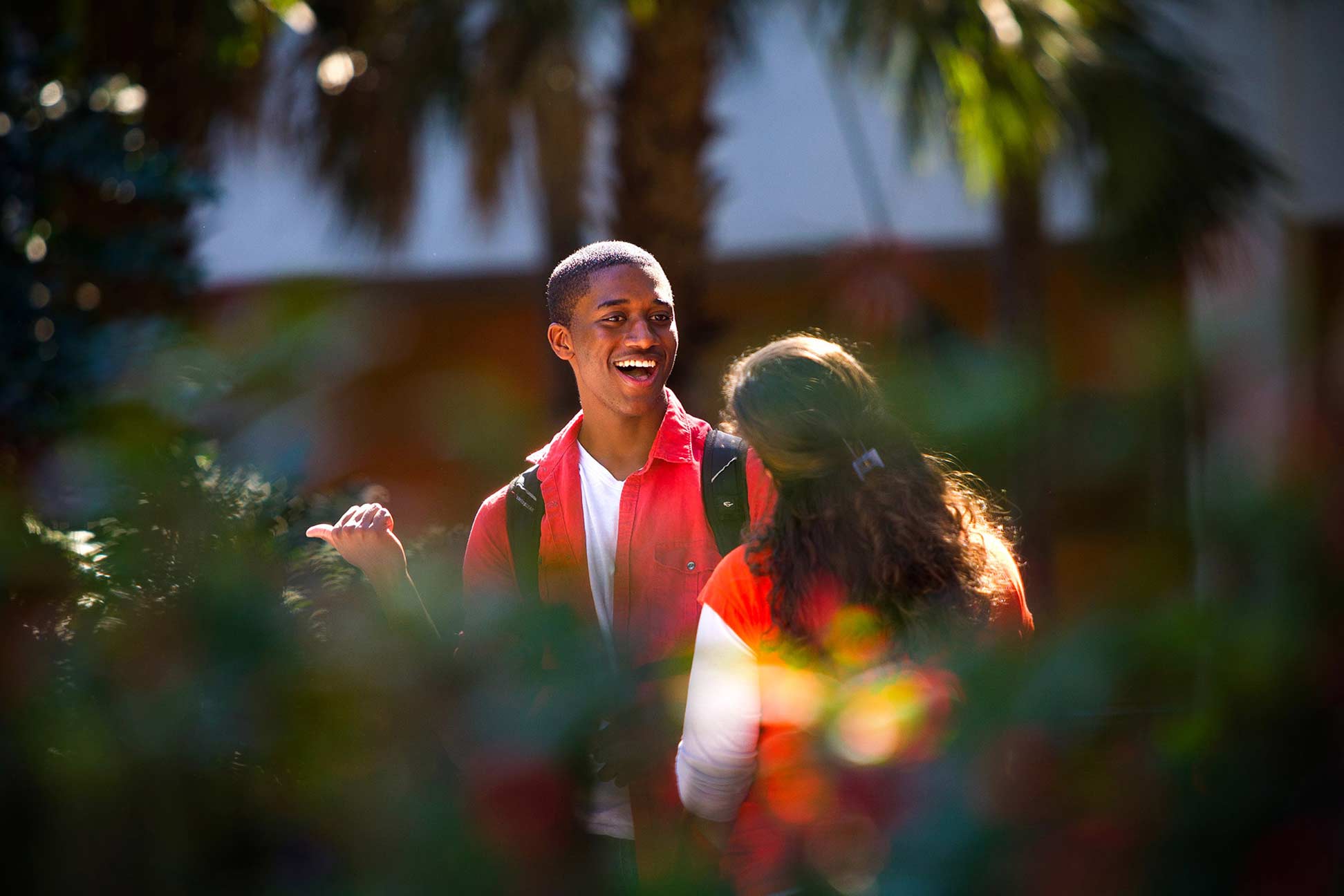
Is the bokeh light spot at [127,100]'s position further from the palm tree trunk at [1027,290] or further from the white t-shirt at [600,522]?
the palm tree trunk at [1027,290]

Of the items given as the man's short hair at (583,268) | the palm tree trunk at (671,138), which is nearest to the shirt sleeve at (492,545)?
the man's short hair at (583,268)

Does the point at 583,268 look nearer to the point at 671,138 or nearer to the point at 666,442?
the point at 666,442

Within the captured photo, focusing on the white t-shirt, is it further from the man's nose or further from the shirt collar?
the man's nose

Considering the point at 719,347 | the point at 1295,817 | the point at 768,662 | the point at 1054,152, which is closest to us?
the point at 1295,817

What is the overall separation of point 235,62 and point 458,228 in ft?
7.85

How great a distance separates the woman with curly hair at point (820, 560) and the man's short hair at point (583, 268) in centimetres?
45

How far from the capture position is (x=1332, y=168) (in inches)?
268

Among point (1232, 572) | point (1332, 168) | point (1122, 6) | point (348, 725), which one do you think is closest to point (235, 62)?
point (1122, 6)

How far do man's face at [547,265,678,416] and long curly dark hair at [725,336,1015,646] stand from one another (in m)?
0.37

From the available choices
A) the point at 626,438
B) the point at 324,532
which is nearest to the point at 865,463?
the point at 626,438

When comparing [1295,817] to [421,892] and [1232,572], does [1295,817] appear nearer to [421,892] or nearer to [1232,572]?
[1232,572]

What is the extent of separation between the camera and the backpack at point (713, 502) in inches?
76.7

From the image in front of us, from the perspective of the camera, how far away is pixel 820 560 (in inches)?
60.0

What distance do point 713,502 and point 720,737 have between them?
596 millimetres
